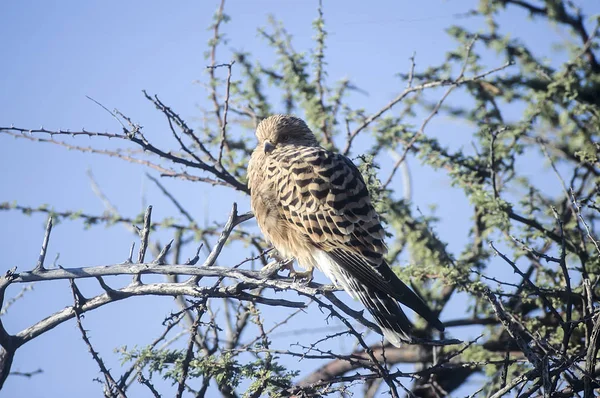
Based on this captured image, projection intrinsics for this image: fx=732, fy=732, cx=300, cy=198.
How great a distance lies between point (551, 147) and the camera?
6.11 meters

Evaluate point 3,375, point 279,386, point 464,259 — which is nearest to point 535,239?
point 464,259

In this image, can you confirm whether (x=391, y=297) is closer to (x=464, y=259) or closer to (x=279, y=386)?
(x=279, y=386)

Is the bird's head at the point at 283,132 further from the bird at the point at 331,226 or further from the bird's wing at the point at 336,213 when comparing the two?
the bird's wing at the point at 336,213

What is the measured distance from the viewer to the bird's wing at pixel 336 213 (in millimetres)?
3759

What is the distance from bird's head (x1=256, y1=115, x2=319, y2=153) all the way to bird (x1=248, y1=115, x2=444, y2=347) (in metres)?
0.54

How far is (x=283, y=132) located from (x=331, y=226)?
1321 mm

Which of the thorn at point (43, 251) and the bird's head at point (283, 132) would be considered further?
the bird's head at point (283, 132)

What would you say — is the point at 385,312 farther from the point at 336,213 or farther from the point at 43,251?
the point at 43,251

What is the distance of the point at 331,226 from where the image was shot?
3928 mm

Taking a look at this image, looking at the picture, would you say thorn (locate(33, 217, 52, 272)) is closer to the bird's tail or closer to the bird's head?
the bird's tail

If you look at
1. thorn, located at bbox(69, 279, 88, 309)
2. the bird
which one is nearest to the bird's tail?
the bird

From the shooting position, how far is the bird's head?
16.6 feet

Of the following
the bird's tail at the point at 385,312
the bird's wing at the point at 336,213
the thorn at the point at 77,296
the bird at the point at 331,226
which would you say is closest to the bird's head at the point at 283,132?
the bird at the point at 331,226

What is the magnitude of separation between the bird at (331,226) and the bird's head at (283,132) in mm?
543
